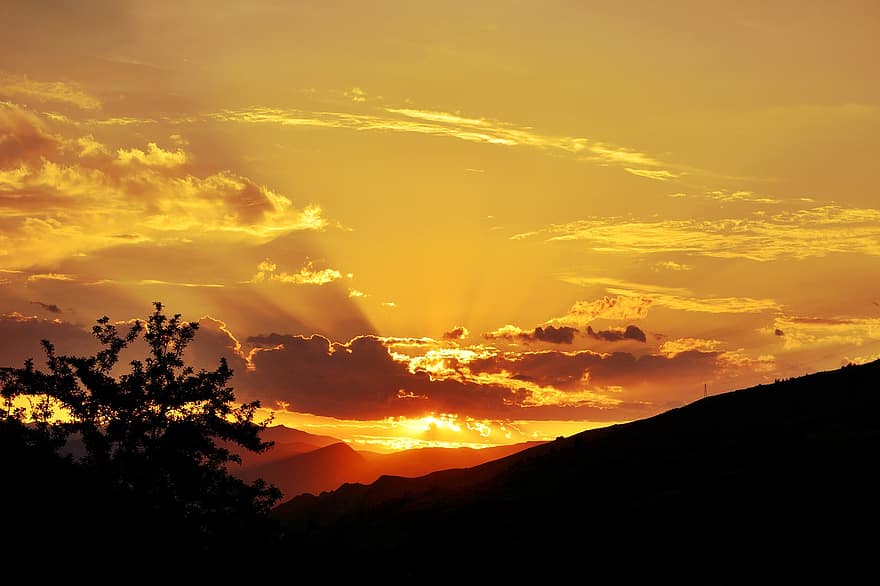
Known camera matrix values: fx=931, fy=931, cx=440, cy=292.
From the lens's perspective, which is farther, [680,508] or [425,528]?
[425,528]

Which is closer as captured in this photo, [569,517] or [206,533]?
[206,533]

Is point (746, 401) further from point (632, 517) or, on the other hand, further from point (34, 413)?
point (34, 413)

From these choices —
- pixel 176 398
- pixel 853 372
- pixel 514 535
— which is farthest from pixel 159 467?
pixel 853 372

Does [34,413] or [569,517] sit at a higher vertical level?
[34,413]

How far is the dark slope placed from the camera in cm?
3872

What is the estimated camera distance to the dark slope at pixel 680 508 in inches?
1524

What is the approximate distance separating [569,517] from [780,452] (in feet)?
41.3

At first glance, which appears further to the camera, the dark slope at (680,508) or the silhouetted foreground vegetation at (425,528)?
the dark slope at (680,508)

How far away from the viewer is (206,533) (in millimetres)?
42281

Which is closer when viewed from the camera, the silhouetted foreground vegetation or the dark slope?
the silhouetted foreground vegetation

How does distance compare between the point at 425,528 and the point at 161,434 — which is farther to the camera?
the point at 425,528

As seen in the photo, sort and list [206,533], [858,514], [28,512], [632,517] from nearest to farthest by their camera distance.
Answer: [28,512] < [858,514] < [206,533] < [632,517]

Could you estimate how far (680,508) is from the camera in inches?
1791

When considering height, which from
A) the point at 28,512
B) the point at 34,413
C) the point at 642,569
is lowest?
the point at 642,569
